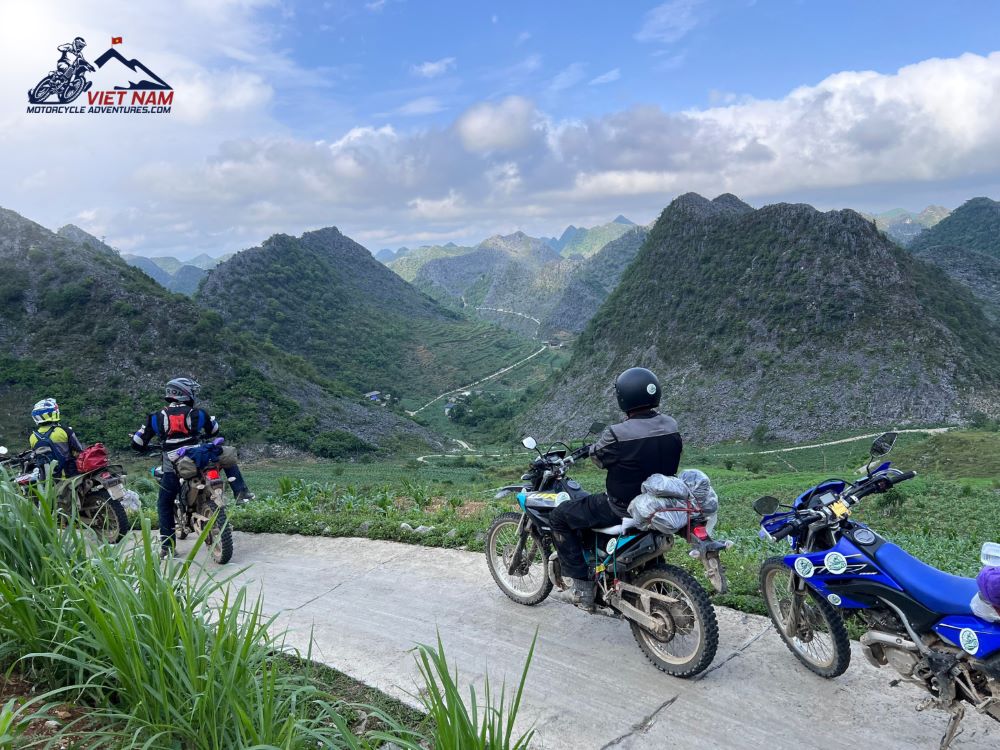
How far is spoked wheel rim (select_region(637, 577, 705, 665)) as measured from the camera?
16.0 ft

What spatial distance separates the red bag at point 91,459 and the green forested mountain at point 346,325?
75.0 meters

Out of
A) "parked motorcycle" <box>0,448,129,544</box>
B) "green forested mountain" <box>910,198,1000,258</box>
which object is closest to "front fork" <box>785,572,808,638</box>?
"parked motorcycle" <box>0,448,129,544</box>

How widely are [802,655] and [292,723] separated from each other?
12.5ft

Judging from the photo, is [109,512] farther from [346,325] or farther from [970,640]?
[346,325]

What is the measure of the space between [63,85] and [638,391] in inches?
1152

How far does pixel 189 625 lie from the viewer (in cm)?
355

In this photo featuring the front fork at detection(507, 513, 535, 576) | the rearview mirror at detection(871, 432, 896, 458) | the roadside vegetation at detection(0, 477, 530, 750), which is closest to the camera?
the roadside vegetation at detection(0, 477, 530, 750)

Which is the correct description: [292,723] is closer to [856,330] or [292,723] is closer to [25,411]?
[25,411]

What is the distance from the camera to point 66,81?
25234 millimetres

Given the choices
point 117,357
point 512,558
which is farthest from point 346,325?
point 512,558

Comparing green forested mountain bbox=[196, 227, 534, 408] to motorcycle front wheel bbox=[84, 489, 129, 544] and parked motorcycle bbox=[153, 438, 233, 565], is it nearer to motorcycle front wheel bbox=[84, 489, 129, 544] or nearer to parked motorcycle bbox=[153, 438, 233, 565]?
motorcycle front wheel bbox=[84, 489, 129, 544]

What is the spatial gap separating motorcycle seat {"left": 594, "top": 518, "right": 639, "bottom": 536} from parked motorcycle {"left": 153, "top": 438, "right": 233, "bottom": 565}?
17.1 ft

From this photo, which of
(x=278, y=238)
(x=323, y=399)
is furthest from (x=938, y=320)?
(x=278, y=238)

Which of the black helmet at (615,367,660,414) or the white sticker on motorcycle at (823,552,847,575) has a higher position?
the black helmet at (615,367,660,414)
